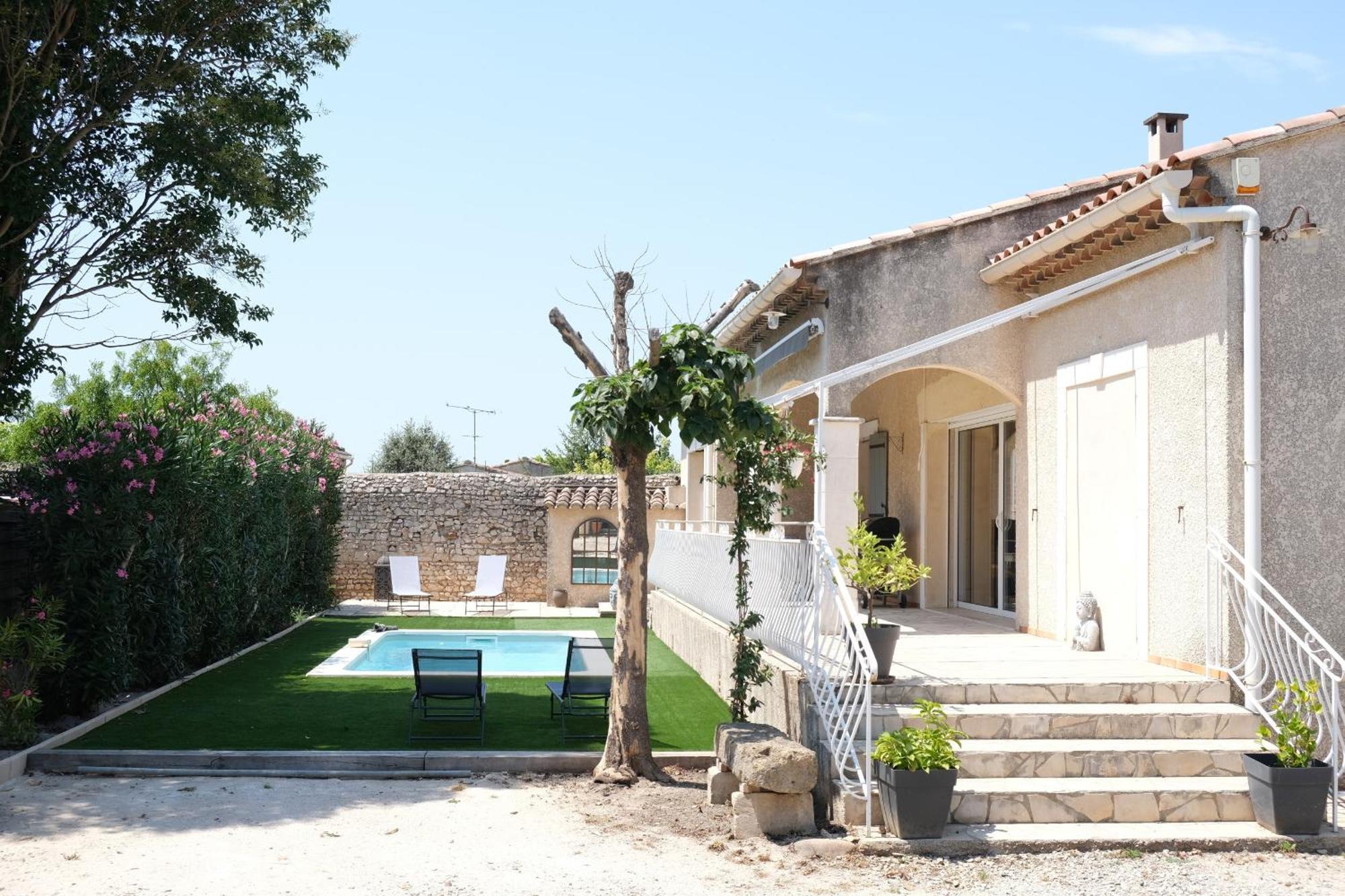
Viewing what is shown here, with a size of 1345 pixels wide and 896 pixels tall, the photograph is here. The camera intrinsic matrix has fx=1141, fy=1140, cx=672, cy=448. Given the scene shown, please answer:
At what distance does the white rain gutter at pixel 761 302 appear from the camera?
12180 millimetres

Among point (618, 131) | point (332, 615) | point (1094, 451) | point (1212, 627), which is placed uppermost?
point (618, 131)

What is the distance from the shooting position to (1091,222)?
32.0ft

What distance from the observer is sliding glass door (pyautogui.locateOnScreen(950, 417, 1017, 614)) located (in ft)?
42.9

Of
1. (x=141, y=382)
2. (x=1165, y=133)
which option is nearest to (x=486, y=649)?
(x=1165, y=133)

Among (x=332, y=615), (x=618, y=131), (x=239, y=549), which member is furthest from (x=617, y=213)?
(x=332, y=615)

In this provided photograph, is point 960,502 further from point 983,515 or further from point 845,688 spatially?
point 845,688

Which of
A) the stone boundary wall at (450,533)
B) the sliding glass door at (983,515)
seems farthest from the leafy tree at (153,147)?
the stone boundary wall at (450,533)

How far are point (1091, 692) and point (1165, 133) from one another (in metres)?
6.34

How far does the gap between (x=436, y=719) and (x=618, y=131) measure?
19.7ft

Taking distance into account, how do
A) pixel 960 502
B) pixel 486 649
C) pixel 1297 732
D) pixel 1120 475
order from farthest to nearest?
pixel 486 649 < pixel 960 502 < pixel 1120 475 < pixel 1297 732

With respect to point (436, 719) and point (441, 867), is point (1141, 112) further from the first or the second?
point (441, 867)

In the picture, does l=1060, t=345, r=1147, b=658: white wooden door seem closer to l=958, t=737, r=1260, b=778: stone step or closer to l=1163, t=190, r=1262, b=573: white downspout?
l=1163, t=190, r=1262, b=573: white downspout

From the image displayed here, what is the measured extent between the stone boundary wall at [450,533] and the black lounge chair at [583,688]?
40.5 feet

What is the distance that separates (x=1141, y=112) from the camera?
1177 centimetres
